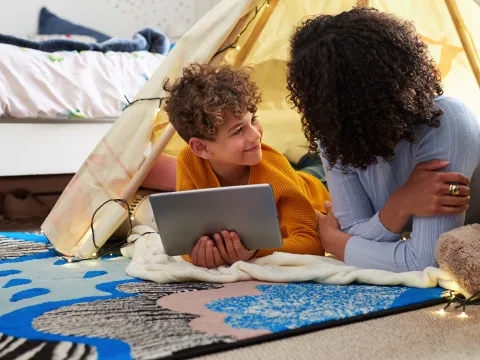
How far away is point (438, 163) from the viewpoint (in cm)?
122

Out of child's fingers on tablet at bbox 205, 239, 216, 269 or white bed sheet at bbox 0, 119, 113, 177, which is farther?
white bed sheet at bbox 0, 119, 113, 177

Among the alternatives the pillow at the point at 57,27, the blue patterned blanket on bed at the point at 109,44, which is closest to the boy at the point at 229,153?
the blue patterned blanket on bed at the point at 109,44

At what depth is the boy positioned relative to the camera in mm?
1470

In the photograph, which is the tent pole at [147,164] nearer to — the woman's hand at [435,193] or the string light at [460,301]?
the woman's hand at [435,193]

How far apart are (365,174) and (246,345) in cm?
60

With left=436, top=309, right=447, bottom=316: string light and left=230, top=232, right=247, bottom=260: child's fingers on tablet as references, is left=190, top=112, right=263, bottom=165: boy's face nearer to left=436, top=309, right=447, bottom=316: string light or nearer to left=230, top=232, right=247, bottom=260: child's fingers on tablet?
left=230, top=232, right=247, bottom=260: child's fingers on tablet

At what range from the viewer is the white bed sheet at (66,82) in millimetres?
2842

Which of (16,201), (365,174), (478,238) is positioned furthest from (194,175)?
(16,201)

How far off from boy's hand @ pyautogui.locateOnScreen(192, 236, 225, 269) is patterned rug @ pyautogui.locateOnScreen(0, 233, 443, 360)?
0.28 feet

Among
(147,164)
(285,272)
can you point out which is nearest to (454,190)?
(285,272)

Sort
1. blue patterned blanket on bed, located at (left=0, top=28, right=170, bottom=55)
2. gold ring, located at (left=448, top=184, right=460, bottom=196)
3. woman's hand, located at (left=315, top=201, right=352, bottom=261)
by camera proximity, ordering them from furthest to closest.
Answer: blue patterned blanket on bed, located at (left=0, top=28, right=170, bottom=55)
woman's hand, located at (left=315, top=201, right=352, bottom=261)
gold ring, located at (left=448, top=184, right=460, bottom=196)

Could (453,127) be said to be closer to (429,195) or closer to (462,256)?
(429,195)

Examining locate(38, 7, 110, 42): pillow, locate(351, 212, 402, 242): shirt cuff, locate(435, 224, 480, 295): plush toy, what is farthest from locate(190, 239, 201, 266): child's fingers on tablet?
locate(38, 7, 110, 42): pillow

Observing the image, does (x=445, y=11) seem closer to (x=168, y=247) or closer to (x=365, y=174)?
(x=365, y=174)
